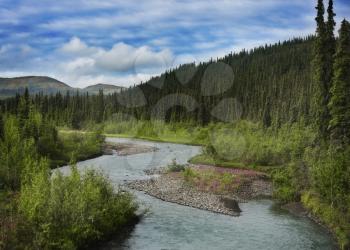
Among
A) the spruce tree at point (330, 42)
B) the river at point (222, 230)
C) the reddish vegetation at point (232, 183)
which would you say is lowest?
the river at point (222, 230)

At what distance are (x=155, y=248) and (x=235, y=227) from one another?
949 centimetres

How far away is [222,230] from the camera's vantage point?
37062 mm

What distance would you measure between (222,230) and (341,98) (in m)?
25.0

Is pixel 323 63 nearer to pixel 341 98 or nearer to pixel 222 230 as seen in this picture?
pixel 341 98

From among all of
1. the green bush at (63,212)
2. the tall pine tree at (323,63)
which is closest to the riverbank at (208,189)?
the tall pine tree at (323,63)

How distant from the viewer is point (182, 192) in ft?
172

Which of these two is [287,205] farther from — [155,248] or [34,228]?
[34,228]

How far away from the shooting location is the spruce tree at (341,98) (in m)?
50.6

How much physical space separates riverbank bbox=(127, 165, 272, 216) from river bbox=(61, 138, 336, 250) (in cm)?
192

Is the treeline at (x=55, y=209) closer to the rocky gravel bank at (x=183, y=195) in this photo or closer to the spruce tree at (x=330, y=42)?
the rocky gravel bank at (x=183, y=195)

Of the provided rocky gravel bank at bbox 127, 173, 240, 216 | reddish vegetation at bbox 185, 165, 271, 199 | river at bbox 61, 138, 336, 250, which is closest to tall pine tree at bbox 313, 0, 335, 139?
reddish vegetation at bbox 185, 165, 271, 199

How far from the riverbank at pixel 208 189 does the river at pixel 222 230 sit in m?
1.92

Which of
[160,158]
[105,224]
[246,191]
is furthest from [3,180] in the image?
[160,158]

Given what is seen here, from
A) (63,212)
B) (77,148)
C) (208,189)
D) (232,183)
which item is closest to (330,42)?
(232,183)
